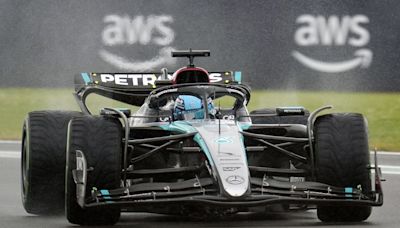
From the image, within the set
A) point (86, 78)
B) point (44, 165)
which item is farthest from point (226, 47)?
point (44, 165)

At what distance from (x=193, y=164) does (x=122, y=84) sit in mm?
3196

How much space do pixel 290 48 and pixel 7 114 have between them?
221 inches

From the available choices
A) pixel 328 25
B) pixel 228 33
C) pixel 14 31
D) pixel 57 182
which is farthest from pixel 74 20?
pixel 57 182

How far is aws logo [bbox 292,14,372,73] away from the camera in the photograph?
20.4 metres

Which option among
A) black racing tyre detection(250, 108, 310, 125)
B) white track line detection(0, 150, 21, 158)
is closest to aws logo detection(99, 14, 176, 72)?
white track line detection(0, 150, 21, 158)

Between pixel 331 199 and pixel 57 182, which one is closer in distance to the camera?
pixel 331 199

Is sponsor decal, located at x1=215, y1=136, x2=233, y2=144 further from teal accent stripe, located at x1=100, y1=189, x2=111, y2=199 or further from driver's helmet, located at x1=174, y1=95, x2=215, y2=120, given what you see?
driver's helmet, located at x1=174, y1=95, x2=215, y2=120

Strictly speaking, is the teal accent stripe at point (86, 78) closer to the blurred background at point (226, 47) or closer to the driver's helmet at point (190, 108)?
the driver's helmet at point (190, 108)

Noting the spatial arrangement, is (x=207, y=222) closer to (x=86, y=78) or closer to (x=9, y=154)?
(x=86, y=78)

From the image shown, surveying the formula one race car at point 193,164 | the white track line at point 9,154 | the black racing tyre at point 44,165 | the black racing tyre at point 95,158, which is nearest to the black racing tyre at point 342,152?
the formula one race car at point 193,164

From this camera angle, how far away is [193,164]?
9.41 meters

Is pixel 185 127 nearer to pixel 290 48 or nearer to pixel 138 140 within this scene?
pixel 138 140

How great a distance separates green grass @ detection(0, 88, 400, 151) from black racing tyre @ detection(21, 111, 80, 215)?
31.3 ft

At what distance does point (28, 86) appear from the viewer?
21984 millimetres
